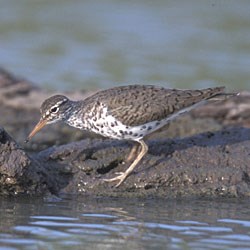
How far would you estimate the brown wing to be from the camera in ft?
34.5

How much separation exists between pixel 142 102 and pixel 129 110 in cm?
17

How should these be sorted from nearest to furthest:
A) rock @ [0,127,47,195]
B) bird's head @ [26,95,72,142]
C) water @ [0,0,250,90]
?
rock @ [0,127,47,195] < bird's head @ [26,95,72,142] < water @ [0,0,250,90]

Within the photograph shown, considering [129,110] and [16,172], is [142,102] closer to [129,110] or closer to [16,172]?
[129,110]

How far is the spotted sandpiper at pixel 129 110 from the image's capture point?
10.5 meters

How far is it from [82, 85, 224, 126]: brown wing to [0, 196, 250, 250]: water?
0.97 m

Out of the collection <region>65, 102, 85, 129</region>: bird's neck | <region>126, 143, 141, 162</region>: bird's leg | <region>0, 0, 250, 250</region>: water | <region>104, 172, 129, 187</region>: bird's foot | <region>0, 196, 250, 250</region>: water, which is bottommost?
<region>0, 196, 250, 250</region>: water

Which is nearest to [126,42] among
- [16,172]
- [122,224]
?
[16,172]

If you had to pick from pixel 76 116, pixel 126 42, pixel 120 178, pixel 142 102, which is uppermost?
pixel 126 42

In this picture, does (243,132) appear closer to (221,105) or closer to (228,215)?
(228,215)

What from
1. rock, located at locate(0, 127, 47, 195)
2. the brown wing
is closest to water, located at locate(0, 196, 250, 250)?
rock, located at locate(0, 127, 47, 195)

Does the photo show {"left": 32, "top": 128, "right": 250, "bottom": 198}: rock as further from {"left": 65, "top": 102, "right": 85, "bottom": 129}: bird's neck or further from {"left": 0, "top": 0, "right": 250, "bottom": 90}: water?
{"left": 0, "top": 0, "right": 250, "bottom": 90}: water

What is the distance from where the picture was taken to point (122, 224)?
9.02 metres

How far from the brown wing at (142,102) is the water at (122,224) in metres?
0.97

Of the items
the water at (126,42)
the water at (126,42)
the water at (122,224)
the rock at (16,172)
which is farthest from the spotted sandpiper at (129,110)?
the water at (126,42)
